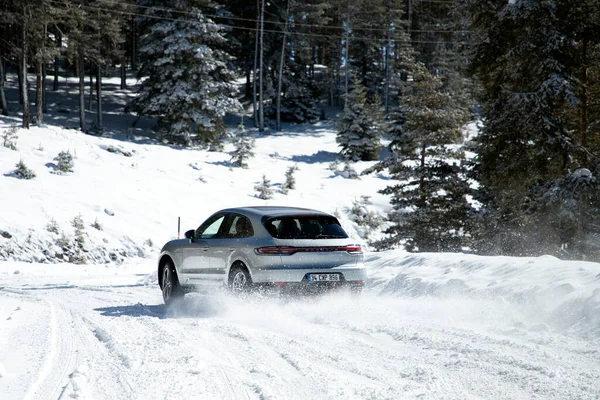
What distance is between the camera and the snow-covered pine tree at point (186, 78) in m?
36.8

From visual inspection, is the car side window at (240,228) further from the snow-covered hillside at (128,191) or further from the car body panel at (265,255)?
the snow-covered hillside at (128,191)

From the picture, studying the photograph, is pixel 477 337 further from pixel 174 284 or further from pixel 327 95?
pixel 327 95

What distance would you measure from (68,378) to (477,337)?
4.20m

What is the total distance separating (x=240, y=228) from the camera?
29.9 feet

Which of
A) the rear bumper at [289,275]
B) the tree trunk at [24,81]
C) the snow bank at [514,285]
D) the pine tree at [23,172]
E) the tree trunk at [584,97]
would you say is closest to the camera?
the snow bank at [514,285]

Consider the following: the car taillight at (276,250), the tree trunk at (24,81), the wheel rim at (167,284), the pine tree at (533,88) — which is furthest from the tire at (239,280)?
the tree trunk at (24,81)

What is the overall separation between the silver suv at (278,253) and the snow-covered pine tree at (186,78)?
28.1 meters

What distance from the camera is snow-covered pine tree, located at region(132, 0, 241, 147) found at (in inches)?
1449

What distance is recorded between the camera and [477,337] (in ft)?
21.1

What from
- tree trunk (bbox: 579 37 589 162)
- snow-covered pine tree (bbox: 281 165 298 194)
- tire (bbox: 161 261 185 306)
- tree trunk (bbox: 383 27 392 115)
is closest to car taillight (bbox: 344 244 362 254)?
tire (bbox: 161 261 185 306)

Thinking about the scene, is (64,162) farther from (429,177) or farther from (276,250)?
(276,250)

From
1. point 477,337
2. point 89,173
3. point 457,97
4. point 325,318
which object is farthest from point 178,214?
point 457,97

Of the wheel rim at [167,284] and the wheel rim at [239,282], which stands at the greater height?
the wheel rim at [239,282]

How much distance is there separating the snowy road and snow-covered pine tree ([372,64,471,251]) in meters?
12.4
